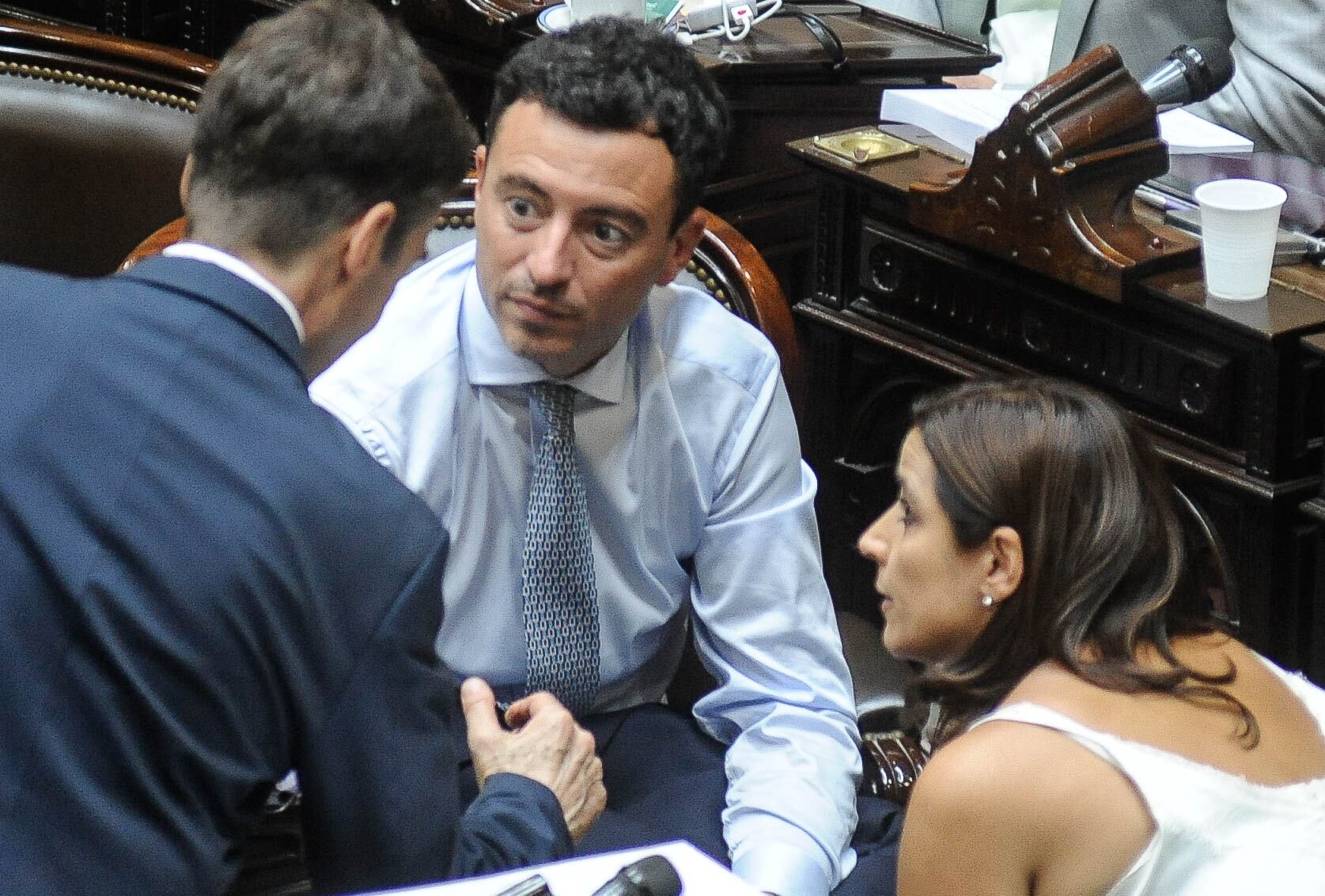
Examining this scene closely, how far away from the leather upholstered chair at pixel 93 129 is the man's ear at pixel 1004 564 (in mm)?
1354

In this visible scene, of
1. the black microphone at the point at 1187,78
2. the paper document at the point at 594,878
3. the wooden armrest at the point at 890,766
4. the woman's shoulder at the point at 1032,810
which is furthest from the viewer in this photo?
the black microphone at the point at 1187,78

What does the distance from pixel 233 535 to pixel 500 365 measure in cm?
64

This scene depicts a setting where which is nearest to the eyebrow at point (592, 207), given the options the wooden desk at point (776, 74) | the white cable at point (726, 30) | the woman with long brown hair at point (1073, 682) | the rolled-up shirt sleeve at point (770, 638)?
the rolled-up shirt sleeve at point (770, 638)

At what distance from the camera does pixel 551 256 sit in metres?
1.65

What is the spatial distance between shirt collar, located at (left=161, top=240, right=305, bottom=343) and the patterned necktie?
1.74 feet

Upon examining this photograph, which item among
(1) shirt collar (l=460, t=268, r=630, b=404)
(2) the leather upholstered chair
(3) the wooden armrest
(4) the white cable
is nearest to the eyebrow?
(1) shirt collar (l=460, t=268, r=630, b=404)

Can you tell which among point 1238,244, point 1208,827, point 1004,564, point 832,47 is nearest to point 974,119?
point 1238,244

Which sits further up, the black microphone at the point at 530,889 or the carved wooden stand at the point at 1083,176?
the carved wooden stand at the point at 1083,176

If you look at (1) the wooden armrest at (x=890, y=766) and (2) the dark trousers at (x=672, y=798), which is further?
(1) the wooden armrest at (x=890, y=766)

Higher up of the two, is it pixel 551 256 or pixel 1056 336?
pixel 551 256

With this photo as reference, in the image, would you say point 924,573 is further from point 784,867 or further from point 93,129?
point 93,129

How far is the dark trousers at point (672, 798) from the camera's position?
1678 millimetres

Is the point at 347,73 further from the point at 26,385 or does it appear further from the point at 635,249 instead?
the point at 635,249

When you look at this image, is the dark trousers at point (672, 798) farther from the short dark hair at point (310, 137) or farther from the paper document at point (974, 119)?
the paper document at point (974, 119)
